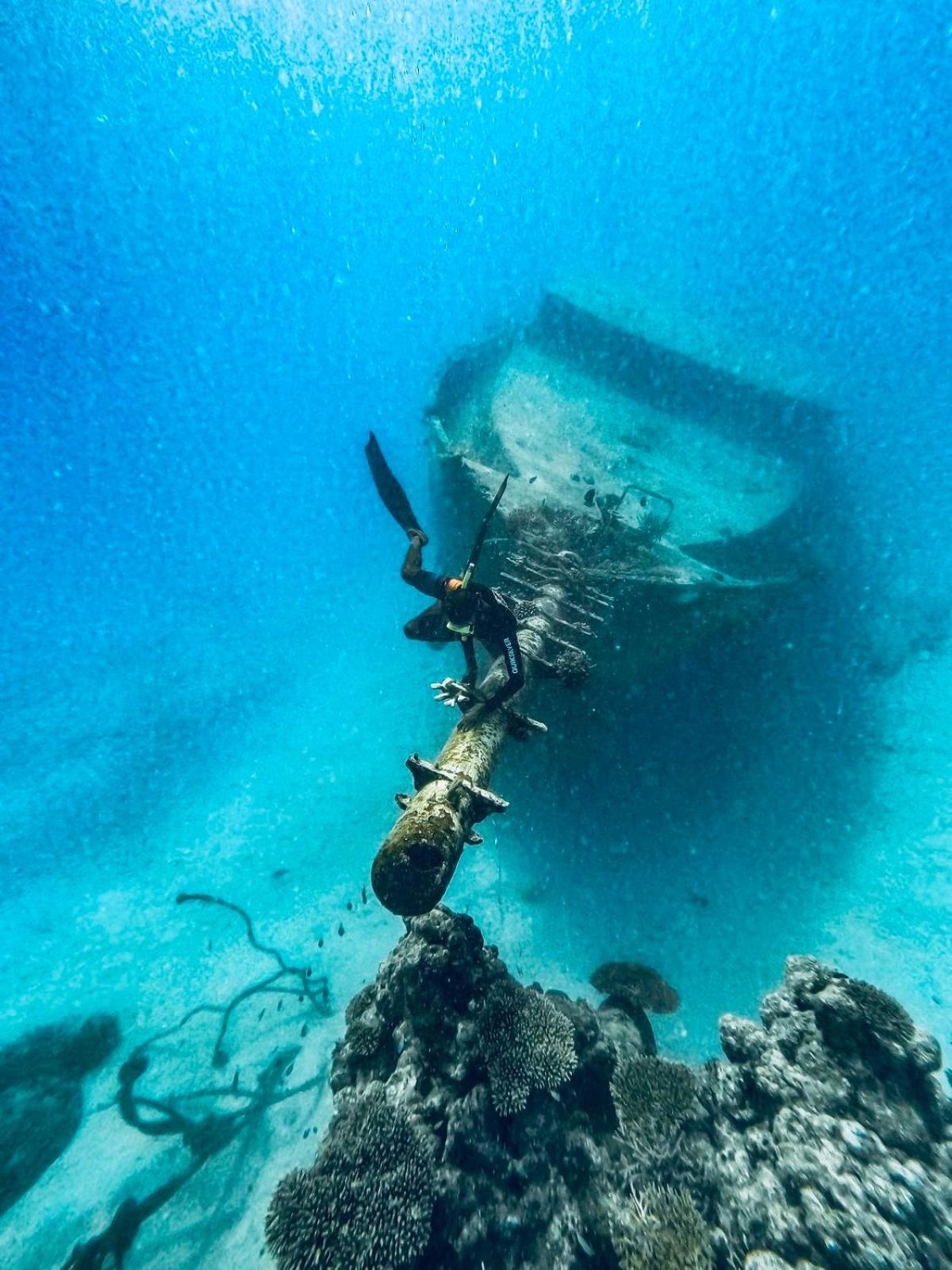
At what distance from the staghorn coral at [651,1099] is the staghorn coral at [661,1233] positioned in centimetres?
61

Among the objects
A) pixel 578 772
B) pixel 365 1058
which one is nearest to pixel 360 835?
pixel 578 772

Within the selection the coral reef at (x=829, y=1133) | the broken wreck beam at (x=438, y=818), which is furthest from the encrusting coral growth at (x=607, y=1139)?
the broken wreck beam at (x=438, y=818)

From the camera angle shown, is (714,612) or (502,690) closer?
(502,690)

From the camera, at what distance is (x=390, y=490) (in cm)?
1094

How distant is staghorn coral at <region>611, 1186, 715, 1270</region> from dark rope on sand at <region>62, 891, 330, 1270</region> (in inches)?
413

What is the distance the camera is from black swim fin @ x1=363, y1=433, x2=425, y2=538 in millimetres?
10539

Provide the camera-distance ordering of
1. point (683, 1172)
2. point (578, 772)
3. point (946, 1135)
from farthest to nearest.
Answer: point (578, 772) → point (683, 1172) → point (946, 1135)

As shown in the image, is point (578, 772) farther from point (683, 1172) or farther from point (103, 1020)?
point (103, 1020)

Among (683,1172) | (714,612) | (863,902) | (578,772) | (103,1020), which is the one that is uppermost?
(714,612)

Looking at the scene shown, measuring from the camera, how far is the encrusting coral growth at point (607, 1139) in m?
4.77

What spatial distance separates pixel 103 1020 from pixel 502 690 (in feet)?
59.5

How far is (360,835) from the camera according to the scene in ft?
70.8

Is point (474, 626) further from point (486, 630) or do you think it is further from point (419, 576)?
point (419, 576)

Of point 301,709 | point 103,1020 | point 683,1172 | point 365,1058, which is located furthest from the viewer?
point 301,709
